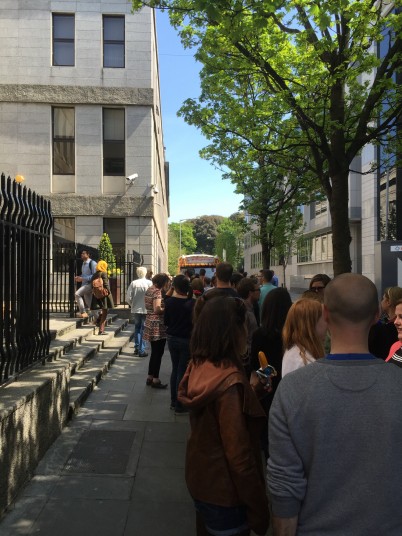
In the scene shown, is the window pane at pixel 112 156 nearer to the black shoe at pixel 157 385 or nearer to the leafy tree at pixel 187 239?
the black shoe at pixel 157 385

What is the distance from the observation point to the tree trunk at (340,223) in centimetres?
888

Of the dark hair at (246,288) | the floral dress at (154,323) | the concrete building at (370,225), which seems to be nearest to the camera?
the dark hair at (246,288)

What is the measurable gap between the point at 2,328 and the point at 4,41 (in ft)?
64.0

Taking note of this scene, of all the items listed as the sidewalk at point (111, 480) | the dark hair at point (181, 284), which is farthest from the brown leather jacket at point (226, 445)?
the dark hair at point (181, 284)

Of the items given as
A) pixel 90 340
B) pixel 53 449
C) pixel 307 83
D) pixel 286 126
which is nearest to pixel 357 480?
pixel 53 449

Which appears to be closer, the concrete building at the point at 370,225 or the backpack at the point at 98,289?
the backpack at the point at 98,289

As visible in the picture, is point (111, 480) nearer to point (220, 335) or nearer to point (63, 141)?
point (220, 335)

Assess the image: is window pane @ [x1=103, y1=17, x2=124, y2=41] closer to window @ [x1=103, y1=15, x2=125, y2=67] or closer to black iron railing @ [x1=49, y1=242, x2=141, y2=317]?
window @ [x1=103, y1=15, x2=125, y2=67]

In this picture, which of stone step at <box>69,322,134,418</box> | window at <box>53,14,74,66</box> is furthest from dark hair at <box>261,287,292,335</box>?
window at <box>53,14,74,66</box>

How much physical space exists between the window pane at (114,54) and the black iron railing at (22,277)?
16.7 meters

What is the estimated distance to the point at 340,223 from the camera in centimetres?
895

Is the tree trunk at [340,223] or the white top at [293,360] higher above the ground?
the tree trunk at [340,223]

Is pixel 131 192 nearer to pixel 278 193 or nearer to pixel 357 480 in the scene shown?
pixel 278 193

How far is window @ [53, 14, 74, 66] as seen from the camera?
19891mm
